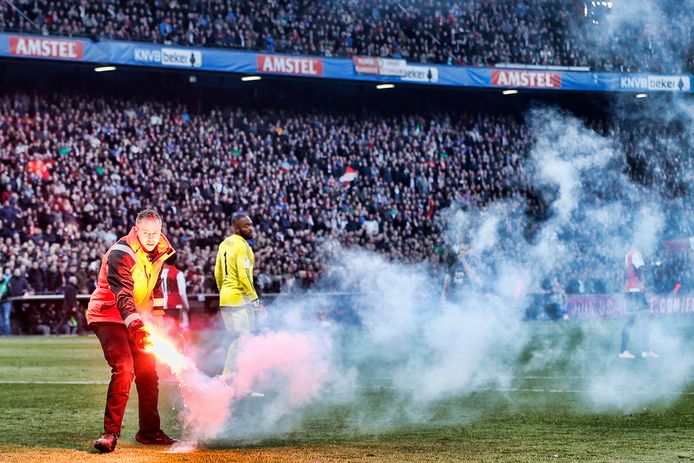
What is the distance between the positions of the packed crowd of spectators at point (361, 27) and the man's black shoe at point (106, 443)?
24247 millimetres

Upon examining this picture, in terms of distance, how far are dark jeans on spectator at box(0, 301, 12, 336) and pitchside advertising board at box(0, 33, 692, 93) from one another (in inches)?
345

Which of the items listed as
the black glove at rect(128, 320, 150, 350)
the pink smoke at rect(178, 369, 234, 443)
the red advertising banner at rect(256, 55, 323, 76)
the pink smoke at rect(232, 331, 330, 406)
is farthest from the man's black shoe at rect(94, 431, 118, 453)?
the red advertising banner at rect(256, 55, 323, 76)

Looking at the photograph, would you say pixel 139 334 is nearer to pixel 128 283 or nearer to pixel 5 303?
pixel 128 283

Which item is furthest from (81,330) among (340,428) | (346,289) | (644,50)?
(340,428)

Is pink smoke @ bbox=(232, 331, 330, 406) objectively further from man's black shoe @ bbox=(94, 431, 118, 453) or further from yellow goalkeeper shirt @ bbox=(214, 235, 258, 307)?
man's black shoe @ bbox=(94, 431, 118, 453)

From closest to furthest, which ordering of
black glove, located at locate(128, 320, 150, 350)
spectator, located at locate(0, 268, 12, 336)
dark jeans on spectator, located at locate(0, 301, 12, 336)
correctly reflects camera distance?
black glove, located at locate(128, 320, 150, 350), spectator, located at locate(0, 268, 12, 336), dark jeans on spectator, located at locate(0, 301, 12, 336)

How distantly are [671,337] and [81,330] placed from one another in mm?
14048

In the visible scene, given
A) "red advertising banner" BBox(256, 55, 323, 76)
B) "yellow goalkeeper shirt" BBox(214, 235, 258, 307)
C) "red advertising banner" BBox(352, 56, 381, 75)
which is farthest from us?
"red advertising banner" BBox(352, 56, 381, 75)

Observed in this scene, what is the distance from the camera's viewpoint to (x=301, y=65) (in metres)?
35.3

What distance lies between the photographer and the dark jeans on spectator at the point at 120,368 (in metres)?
8.53

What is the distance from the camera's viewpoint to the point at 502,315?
72.2 feet

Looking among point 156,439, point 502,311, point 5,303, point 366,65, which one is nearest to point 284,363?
point 156,439

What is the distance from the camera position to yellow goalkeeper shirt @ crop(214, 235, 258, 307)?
12164 millimetres

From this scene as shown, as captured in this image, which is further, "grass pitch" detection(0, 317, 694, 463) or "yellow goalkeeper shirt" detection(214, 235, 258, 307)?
"yellow goalkeeper shirt" detection(214, 235, 258, 307)
